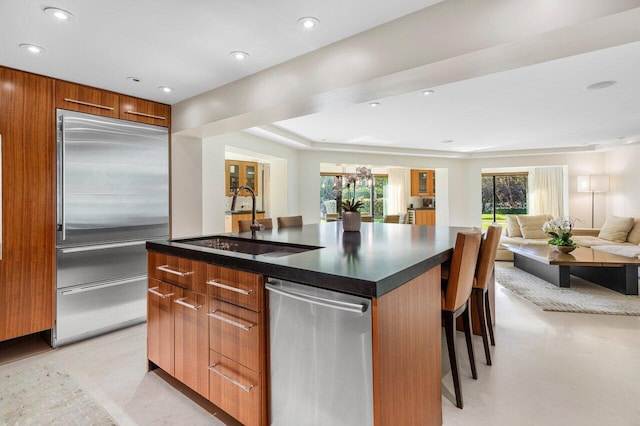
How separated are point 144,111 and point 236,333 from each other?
113 inches

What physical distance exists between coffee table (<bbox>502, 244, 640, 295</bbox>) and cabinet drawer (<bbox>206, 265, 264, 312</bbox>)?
4.26 meters

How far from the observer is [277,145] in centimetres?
596

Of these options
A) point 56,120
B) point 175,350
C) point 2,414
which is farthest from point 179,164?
point 2,414

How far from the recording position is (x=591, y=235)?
6293 millimetres

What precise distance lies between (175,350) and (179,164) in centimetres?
230

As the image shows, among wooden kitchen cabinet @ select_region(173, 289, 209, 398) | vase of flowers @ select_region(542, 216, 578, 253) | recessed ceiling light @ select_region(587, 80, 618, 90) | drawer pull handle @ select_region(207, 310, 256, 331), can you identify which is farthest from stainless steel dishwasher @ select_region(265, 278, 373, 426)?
vase of flowers @ select_region(542, 216, 578, 253)

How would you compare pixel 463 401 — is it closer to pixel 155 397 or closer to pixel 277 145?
pixel 155 397

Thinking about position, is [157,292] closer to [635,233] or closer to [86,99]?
[86,99]

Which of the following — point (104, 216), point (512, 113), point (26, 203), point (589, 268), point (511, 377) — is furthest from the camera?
point (589, 268)

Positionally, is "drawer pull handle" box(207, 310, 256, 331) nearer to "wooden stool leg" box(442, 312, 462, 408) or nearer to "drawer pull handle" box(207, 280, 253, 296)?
"drawer pull handle" box(207, 280, 253, 296)

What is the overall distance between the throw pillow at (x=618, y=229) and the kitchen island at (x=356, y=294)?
5.80 meters

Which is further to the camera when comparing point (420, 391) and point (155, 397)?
point (155, 397)

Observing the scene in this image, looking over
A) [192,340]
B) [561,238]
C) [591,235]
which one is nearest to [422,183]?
[591,235]

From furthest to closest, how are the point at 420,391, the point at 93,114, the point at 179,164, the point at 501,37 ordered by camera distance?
1. the point at 179,164
2. the point at 93,114
3. the point at 501,37
4. the point at 420,391
